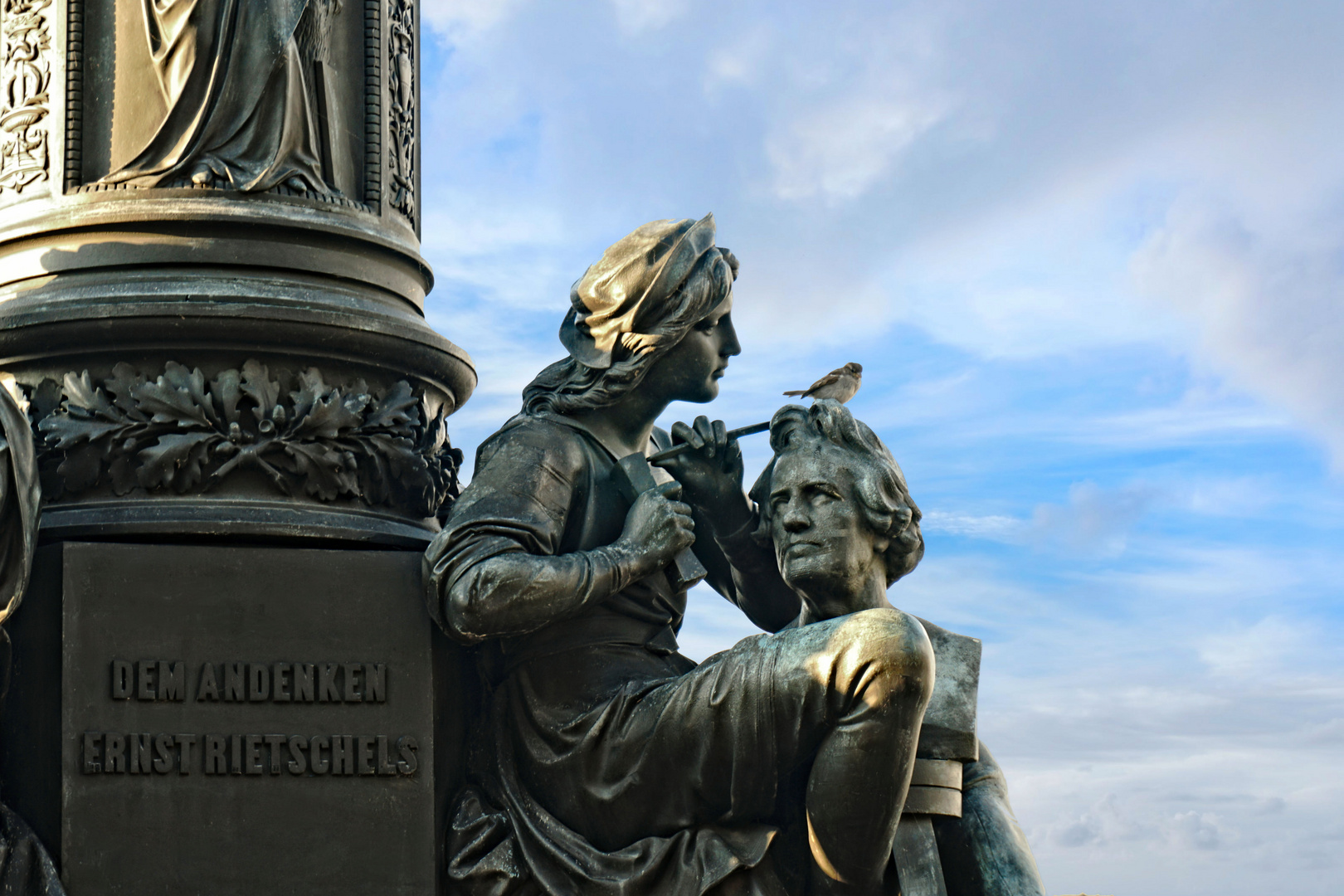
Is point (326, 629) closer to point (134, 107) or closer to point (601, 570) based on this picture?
point (601, 570)

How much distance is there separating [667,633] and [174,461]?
195 centimetres

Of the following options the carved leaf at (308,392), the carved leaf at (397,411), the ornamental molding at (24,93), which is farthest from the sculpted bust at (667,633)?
the ornamental molding at (24,93)

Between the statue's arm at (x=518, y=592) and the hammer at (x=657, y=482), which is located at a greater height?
the hammer at (x=657, y=482)

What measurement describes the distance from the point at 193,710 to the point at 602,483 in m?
1.73

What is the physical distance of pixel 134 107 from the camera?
308 inches

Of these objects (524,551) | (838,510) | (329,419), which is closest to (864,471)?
(838,510)

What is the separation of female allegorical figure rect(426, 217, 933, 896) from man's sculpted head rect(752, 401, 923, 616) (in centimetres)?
10

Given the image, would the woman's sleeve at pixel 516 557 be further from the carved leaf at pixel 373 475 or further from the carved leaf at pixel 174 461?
the carved leaf at pixel 174 461

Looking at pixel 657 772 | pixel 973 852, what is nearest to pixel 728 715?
pixel 657 772

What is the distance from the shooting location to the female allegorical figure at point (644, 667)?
6602 millimetres

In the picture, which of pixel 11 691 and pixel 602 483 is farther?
pixel 602 483

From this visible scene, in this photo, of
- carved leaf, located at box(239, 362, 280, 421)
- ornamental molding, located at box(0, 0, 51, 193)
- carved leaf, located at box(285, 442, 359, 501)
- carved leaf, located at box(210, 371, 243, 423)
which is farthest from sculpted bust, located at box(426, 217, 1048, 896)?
ornamental molding, located at box(0, 0, 51, 193)

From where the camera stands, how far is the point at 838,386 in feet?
25.2

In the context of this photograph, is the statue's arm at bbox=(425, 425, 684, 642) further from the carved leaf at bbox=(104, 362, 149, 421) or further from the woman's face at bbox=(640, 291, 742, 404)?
the carved leaf at bbox=(104, 362, 149, 421)
